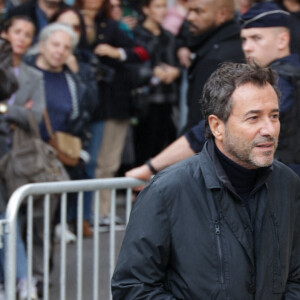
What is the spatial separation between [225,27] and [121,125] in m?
3.26

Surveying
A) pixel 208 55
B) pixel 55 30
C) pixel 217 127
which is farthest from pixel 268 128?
pixel 55 30

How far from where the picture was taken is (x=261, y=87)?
3139 mm

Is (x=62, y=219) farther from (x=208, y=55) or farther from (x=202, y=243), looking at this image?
(x=202, y=243)

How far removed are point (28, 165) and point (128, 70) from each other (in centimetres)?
288

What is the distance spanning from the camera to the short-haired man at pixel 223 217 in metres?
3.04

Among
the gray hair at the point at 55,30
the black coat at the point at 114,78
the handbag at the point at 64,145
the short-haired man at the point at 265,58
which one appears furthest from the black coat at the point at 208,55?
the black coat at the point at 114,78

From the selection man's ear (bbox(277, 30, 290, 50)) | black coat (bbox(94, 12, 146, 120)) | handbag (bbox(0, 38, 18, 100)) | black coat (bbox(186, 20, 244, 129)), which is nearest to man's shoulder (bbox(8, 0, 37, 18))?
black coat (bbox(94, 12, 146, 120))

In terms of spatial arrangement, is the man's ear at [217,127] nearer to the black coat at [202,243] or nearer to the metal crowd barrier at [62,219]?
the black coat at [202,243]

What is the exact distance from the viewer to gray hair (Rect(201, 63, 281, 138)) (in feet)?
10.3

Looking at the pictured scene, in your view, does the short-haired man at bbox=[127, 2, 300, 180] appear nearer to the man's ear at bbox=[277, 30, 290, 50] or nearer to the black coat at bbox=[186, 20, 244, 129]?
the man's ear at bbox=[277, 30, 290, 50]

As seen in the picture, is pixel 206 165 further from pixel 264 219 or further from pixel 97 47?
pixel 97 47

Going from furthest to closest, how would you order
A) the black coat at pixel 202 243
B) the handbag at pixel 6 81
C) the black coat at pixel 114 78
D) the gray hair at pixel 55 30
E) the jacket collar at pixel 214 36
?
1. the black coat at pixel 114 78
2. the gray hair at pixel 55 30
3. the handbag at pixel 6 81
4. the jacket collar at pixel 214 36
5. the black coat at pixel 202 243

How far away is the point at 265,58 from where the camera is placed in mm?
4840

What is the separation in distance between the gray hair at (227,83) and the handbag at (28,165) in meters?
2.98
